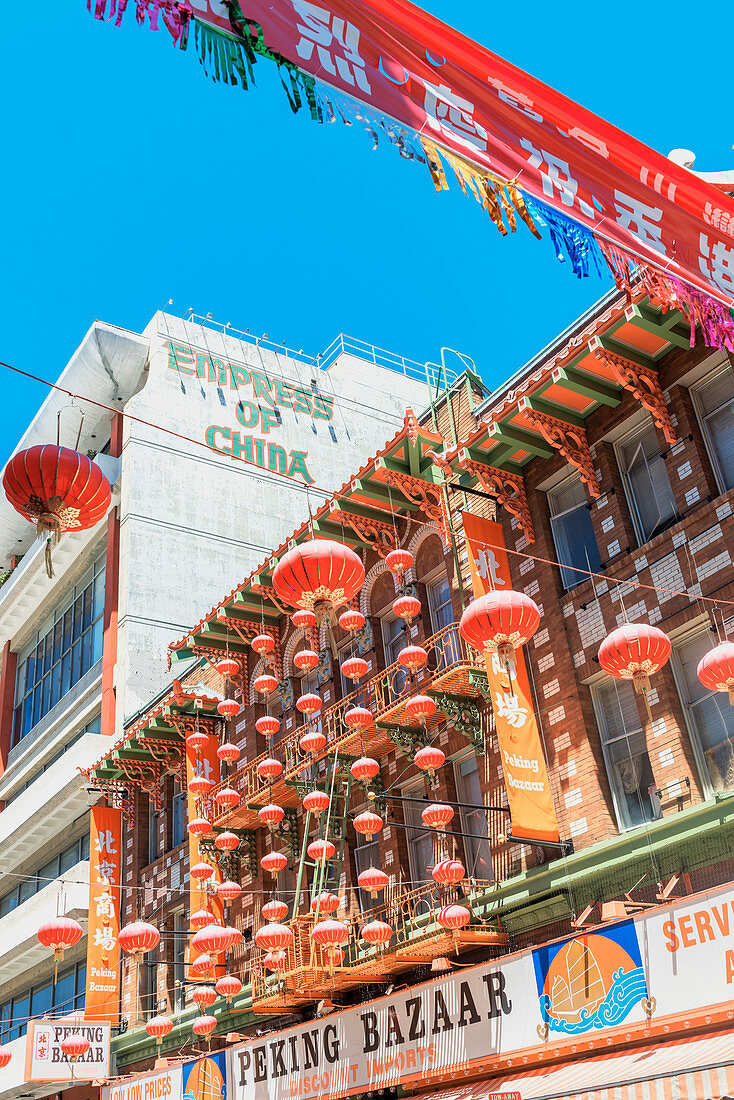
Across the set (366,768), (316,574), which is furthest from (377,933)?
(316,574)

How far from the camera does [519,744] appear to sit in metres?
17.1

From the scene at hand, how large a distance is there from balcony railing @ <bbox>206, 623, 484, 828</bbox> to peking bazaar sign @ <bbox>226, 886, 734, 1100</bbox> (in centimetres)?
479

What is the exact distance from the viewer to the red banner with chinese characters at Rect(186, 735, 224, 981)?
24672 millimetres

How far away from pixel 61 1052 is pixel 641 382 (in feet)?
72.4

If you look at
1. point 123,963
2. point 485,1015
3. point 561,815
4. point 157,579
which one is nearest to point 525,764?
point 561,815

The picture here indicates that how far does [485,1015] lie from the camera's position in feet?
53.1

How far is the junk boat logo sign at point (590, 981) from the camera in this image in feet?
45.8

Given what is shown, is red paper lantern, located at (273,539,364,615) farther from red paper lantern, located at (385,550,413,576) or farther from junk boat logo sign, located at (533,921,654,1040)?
junk boat logo sign, located at (533,921,654,1040)

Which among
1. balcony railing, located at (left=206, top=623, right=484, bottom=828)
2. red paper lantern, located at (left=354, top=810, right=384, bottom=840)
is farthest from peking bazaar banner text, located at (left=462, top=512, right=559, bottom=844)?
red paper lantern, located at (left=354, top=810, right=384, bottom=840)

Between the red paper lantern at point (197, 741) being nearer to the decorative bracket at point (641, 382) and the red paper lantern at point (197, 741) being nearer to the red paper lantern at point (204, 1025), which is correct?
the red paper lantern at point (204, 1025)

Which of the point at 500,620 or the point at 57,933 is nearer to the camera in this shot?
the point at 500,620

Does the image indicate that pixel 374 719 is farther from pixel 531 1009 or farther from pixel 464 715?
pixel 531 1009

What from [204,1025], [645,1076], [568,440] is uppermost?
[568,440]

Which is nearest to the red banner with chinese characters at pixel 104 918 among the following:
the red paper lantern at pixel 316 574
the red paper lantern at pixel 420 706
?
the red paper lantern at pixel 420 706
